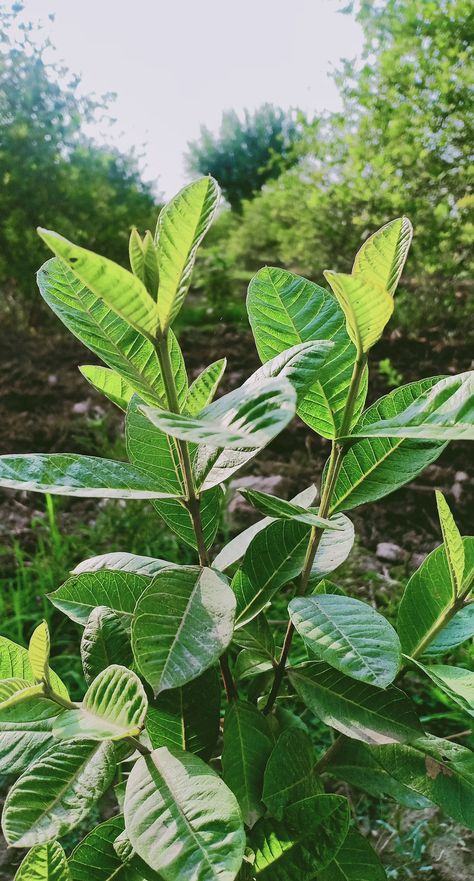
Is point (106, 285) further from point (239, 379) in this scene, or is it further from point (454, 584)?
point (239, 379)

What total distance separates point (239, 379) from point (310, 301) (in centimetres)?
240

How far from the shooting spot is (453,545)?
0.66 meters

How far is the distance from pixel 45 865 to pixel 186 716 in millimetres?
206

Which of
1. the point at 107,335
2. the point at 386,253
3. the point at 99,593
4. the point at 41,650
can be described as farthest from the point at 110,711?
the point at 386,253

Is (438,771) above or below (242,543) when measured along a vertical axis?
A: below

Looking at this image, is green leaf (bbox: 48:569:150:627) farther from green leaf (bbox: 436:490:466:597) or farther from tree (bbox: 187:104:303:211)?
tree (bbox: 187:104:303:211)

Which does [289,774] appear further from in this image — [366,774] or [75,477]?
[75,477]

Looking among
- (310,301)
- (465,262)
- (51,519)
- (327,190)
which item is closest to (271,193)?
(327,190)

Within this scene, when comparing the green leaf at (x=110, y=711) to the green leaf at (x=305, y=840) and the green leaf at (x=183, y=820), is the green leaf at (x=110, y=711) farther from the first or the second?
the green leaf at (x=305, y=840)

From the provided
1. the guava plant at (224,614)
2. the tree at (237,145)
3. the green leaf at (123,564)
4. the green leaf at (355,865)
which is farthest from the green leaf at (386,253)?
the tree at (237,145)

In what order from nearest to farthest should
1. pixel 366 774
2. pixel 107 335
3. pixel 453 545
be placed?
pixel 107 335 → pixel 453 545 → pixel 366 774

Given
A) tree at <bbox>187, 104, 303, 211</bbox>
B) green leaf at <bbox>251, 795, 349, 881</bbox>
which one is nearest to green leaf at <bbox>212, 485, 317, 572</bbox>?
green leaf at <bbox>251, 795, 349, 881</bbox>

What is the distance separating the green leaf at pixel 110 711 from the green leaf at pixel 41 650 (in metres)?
0.04

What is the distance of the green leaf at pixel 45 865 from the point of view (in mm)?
674
